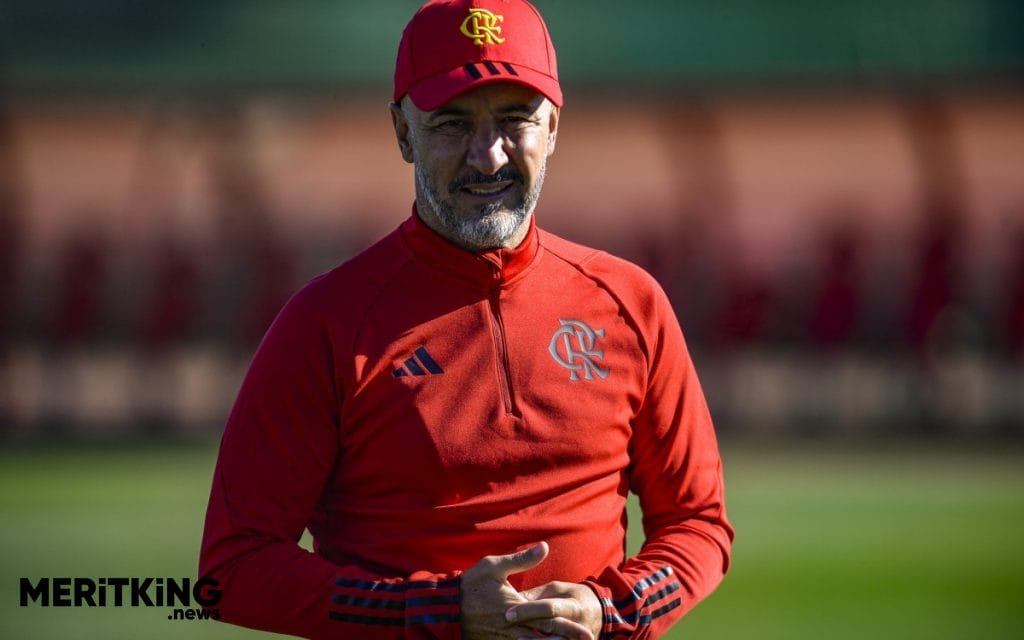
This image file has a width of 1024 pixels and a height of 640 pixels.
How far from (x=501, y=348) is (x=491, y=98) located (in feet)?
1.37

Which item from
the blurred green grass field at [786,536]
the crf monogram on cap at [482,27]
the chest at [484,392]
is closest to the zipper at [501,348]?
the chest at [484,392]

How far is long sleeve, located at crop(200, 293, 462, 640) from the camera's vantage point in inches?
98.5

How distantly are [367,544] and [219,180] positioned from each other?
16661mm

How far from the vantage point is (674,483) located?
2756 mm

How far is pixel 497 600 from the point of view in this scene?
8.04 ft

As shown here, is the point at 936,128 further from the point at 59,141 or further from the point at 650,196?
the point at 59,141

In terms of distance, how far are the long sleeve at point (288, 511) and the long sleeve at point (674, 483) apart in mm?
402

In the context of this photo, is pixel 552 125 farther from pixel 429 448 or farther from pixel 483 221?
pixel 429 448

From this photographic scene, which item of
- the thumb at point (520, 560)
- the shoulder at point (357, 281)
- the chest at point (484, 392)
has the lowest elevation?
the thumb at point (520, 560)

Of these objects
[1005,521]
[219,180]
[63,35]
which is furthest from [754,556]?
[63,35]

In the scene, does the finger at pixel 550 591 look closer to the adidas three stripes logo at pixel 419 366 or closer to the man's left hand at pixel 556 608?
the man's left hand at pixel 556 608

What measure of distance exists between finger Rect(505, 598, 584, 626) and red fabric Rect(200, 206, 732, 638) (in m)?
0.09

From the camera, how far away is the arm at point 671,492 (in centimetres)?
264

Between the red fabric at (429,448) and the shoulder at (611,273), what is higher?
the shoulder at (611,273)
